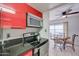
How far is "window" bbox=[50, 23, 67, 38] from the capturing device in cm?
154

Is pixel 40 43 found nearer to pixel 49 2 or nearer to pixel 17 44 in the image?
pixel 17 44

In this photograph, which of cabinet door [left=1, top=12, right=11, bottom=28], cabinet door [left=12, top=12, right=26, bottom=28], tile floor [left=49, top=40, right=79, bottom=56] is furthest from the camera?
tile floor [left=49, top=40, right=79, bottom=56]

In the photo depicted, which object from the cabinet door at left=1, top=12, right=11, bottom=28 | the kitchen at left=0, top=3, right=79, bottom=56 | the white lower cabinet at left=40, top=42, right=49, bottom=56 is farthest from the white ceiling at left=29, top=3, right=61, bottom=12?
the white lower cabinet at left=40, top=42, right=49, bottom=56

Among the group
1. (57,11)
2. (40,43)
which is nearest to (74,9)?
(57,11)

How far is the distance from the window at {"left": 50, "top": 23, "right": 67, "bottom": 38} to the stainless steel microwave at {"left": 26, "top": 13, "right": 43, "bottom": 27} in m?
0.23

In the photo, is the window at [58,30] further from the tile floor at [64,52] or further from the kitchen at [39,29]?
the tile floor at [64,52]

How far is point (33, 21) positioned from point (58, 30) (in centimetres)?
48

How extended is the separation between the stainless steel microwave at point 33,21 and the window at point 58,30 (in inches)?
9.1

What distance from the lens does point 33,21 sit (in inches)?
61.6

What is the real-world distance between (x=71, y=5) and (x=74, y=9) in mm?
87

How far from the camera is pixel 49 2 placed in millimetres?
1487

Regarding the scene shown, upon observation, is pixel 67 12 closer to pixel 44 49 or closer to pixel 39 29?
pixel 39 29

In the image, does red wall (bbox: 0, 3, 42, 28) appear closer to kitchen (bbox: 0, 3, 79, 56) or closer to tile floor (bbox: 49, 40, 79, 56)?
kitchen (bbox: 0, 3, 79, 56)

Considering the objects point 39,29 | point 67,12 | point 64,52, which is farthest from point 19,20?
point 64,52
